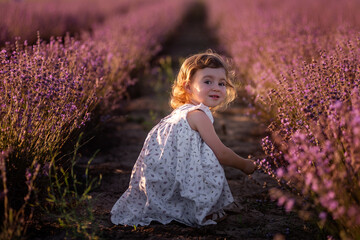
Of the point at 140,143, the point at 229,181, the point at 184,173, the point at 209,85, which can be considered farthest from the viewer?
the point at 140,143

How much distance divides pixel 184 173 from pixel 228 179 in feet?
3.07

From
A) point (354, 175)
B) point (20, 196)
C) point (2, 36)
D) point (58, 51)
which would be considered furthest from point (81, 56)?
point (354, 175)

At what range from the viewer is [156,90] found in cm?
615

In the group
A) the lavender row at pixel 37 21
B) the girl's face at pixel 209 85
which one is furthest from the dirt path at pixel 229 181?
the lavender row at pixel 37 21

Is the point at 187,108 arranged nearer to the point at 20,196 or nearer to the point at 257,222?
the point at 257,222

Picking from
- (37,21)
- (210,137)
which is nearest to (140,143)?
(210,137)

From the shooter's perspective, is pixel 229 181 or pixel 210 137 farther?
pixel 229 181

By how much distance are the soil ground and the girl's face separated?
1.49 feet

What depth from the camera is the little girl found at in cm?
224

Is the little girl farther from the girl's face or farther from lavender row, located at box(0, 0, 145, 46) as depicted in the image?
lavender row, located at box(0, 0, 145, 46)

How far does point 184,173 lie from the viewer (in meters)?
2.25

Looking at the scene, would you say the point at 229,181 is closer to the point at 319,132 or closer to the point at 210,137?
the point at 210,137

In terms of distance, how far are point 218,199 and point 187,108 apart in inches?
23.8

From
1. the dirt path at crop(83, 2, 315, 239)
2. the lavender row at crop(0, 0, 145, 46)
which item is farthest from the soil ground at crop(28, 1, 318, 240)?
the lavender row at crop(0, 0, 145, 46)
